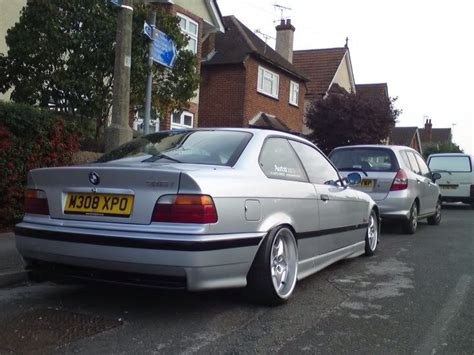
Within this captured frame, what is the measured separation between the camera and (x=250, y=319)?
4.25m

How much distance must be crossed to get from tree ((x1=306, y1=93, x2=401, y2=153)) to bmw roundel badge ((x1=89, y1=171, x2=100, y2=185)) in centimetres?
1791

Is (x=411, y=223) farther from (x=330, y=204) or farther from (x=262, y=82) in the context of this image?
(x=262, y=82)

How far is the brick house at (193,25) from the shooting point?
18.0 meters

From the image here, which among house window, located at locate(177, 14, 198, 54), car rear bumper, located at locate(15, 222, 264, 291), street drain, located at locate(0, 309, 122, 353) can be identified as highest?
house window, located at locate(177, 14, 198, 54)

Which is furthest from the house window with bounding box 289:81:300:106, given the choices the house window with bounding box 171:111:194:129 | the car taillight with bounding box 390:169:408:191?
the car taillight with bounding box 390:169:408:191

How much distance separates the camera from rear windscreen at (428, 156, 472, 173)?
1684 cm

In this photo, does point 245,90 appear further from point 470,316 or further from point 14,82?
point 470,316

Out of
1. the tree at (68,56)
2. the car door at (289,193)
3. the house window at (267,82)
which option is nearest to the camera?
the car door at (289,193)

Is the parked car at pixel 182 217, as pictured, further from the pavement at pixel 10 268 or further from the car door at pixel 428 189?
the car door at pixel 428 189

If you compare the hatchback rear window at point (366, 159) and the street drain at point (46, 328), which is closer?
the street drain at point (46, 328)

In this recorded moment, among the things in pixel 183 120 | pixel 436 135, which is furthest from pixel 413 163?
pixel 436 135

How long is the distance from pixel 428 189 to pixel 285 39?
2048 centimetres

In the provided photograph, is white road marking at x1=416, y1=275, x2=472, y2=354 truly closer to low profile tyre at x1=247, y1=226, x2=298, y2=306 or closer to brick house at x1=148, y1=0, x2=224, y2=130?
low profile tyre at x1=247, y1=226, x2=298, y2=306

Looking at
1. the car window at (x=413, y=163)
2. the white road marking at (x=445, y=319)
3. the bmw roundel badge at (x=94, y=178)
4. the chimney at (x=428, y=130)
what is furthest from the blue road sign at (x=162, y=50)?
the chimney at (x=428, y=130)
